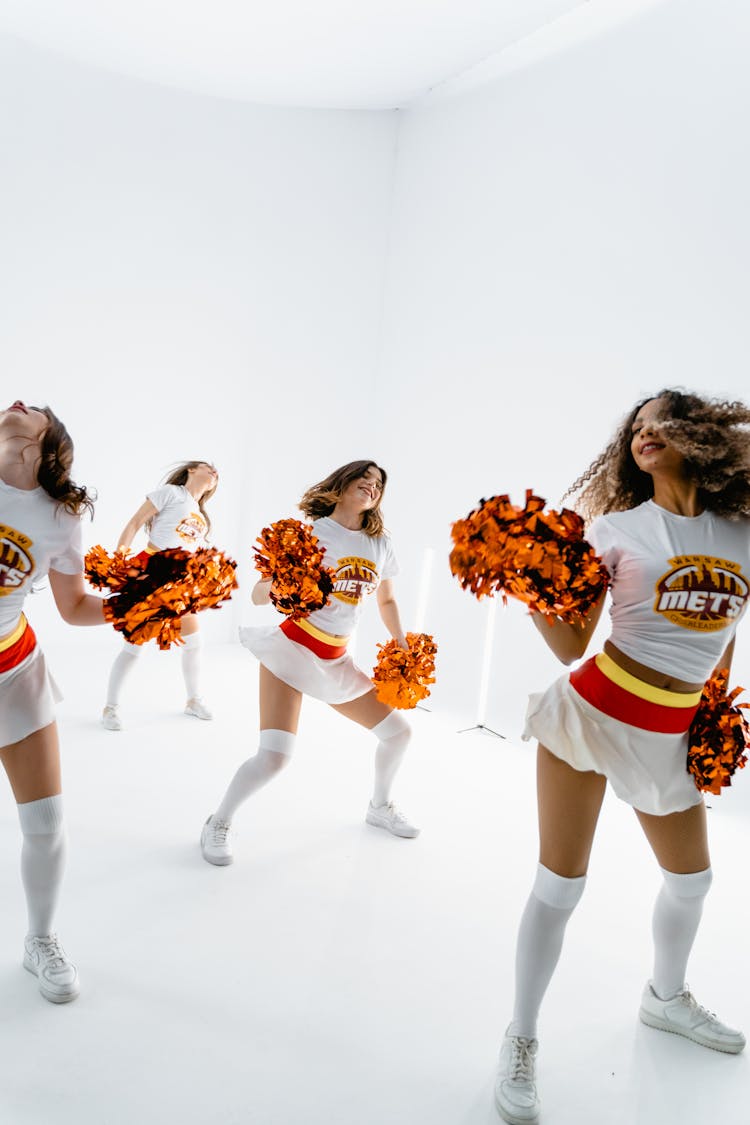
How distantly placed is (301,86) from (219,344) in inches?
79.2

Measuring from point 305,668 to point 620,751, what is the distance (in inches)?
52.3

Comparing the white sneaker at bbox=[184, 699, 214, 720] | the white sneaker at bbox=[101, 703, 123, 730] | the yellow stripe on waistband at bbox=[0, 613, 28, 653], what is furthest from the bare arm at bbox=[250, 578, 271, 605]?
the white sneaker at bbox=[184, 699, 214, 720]

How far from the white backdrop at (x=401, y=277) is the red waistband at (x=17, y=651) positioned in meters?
3.50

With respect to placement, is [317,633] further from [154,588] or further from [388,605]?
[154,588]

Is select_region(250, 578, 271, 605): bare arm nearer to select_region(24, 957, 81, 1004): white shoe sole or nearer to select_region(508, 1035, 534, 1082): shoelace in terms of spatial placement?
select_region(24, 957, 81, 1004): white shoe sole

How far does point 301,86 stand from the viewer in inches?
241

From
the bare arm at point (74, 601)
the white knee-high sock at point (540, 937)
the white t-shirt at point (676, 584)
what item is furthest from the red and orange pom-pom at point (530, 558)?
the bare arm at point (74, 601)

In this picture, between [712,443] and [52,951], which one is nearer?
[712,443]

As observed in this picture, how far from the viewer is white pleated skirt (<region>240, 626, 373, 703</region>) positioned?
2.91 m

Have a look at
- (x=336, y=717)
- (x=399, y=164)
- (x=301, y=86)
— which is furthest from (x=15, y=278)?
(x=336, y=717)

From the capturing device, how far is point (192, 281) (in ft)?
20.5

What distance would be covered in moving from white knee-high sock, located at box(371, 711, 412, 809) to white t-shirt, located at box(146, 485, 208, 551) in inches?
71.1

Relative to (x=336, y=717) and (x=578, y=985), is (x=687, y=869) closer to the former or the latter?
(x=578, y=985)

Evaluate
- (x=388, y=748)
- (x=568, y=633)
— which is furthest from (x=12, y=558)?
(x=388, y=748)
